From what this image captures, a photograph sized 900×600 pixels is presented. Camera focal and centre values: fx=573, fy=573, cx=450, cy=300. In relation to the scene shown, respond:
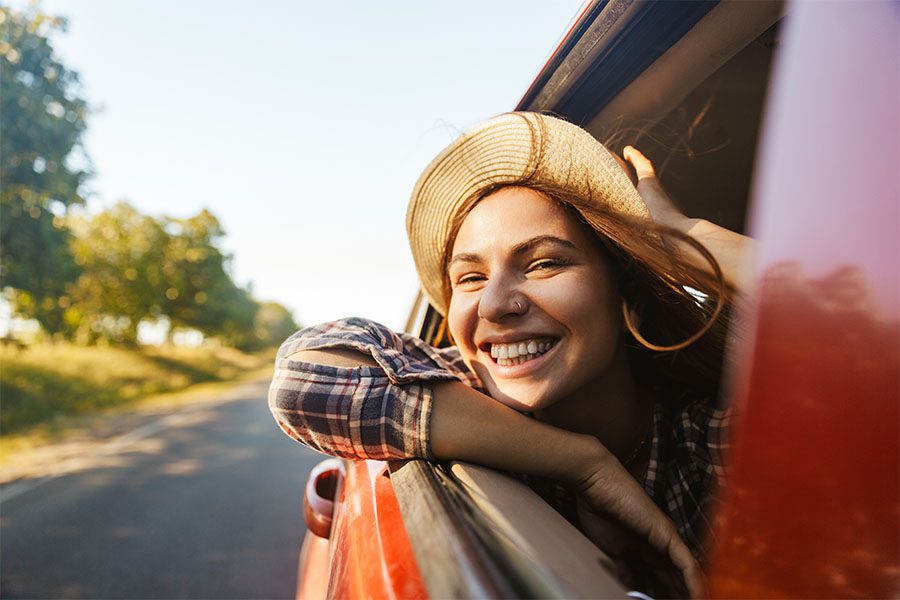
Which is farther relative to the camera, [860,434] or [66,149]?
[66,149]

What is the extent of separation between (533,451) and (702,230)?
1.96 ft

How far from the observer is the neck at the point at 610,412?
1.68 m

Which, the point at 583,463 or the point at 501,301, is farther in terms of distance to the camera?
the point at 501,301

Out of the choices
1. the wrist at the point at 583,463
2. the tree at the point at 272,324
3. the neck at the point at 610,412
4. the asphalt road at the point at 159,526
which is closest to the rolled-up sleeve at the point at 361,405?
the wrist at the point at 583,463

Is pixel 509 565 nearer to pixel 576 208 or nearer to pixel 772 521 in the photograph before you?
pixel 772 521

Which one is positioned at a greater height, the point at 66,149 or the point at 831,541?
the point at 66,149

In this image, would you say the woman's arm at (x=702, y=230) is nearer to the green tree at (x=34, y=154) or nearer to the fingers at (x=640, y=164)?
the fingers at (x=640, y=164)

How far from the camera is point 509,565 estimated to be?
72 centimetres

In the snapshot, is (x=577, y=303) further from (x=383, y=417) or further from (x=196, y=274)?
(x=196, y=274)

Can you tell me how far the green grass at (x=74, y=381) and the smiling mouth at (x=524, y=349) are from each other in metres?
11.6

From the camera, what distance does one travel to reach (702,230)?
1.20m

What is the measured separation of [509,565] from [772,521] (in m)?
0.34

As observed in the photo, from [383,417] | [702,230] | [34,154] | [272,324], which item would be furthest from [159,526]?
[272,324]

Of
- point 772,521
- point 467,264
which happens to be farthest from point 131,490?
point 772,521
